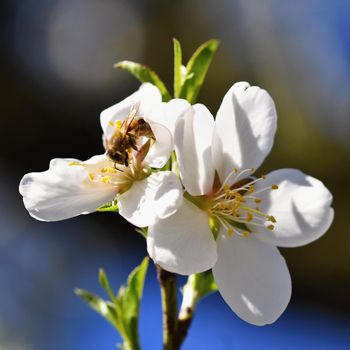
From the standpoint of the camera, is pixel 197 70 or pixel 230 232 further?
pixel 197 70

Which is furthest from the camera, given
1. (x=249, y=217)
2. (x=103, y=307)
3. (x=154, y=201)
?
(x=103, y=307)

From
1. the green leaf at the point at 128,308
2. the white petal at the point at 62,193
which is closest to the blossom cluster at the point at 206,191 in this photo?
the white petal at the point at 62,193

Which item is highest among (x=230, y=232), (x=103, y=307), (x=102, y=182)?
(x=102, y=182)

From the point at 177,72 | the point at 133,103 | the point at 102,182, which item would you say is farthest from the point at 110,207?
the point at 177,72

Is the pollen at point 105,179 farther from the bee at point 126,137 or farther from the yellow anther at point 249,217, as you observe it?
the yellow anther at point 249,217

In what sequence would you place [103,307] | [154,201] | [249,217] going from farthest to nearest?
[103,307], [249,217], [154,201]

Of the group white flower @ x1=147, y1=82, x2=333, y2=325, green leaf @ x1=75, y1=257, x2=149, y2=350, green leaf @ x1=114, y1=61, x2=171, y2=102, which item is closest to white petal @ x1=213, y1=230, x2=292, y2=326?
white flower @ x1=147, y1=82, x2=333, y2=325

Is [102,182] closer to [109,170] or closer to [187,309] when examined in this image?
[109,170]
